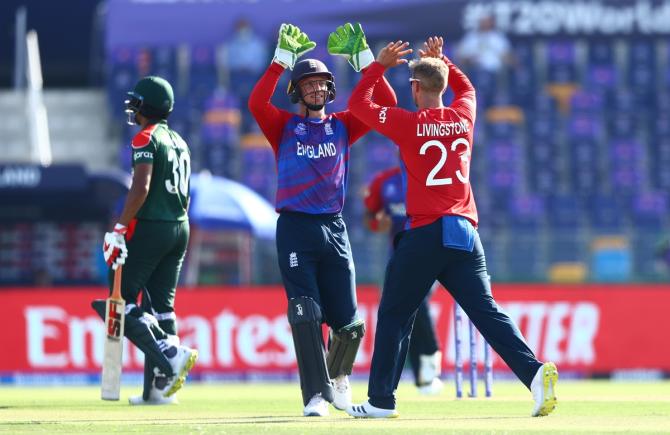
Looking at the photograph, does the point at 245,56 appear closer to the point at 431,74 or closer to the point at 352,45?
the point at 352,45

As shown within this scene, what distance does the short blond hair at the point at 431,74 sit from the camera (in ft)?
28.3

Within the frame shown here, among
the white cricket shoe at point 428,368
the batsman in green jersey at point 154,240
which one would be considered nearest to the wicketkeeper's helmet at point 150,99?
the batsman in green jersey at point 154,240

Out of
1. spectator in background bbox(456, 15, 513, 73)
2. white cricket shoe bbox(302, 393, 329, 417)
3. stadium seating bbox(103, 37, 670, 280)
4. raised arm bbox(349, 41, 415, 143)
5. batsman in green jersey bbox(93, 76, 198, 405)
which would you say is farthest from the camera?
spectator in background bbox(456, 15, 513, 73)

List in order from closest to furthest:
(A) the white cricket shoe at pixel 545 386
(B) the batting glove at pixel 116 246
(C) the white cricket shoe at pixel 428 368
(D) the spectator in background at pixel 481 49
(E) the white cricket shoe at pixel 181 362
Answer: (A) the white cricket shoe at pixel 545 386 < (B) the batting glove at pixel 116 246 < (E) the white cricket shoe at pixel 181 362 < (C) the white cricket shoe at pixel 428 368 < (D) the spectator in background at pixel 481 49

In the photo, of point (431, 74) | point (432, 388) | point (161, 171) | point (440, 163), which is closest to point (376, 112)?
point (431, 74)

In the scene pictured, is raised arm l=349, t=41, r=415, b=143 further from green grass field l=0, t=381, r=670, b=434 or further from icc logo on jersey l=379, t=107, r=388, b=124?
green grass field l=0, t=381, r=670, b=434

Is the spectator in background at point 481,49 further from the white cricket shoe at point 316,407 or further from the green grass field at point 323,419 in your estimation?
the white cricket shoe at point 316,407

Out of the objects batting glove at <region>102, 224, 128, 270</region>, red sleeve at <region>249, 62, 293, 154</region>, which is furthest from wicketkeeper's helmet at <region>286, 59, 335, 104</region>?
batting glove at <region>102, 224, 128, 270</region>

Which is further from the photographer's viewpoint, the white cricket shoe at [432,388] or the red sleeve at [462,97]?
the white cricket shoe at [432,388]

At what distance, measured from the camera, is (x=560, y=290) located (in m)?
18.6

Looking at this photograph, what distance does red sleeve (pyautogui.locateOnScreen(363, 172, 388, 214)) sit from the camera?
42.5 ft

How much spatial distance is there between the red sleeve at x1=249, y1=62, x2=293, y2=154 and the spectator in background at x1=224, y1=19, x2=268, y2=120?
814 inches

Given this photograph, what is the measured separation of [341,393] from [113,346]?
5.53 feet

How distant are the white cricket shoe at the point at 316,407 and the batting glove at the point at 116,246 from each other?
185 cm
